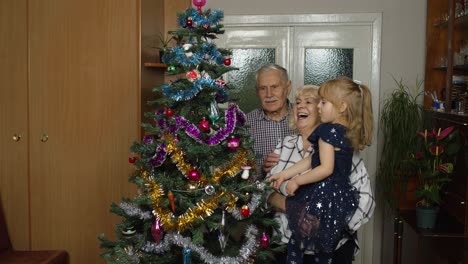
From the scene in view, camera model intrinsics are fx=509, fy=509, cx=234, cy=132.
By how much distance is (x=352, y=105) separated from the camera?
2.12 m

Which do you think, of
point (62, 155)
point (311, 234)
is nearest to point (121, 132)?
point (62, 155)

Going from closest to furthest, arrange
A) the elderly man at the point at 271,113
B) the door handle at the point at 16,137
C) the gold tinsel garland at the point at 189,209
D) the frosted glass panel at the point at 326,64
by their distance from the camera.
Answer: the gold tinsel garland at the point at 189,209 < the elderly man at the point at 271,113 < the door handle at the point at 16,137 < the frosted glass panel at the point at 326,64

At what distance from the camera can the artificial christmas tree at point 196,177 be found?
2178 mm

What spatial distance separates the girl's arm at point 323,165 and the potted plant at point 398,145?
1.55m

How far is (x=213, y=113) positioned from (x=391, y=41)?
7.29 ft

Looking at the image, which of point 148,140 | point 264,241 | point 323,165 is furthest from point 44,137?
point 323,165

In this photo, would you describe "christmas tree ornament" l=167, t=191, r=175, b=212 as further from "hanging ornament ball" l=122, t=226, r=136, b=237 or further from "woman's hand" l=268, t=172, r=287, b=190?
"woman's hand" l=268, t=172, r=287, b=190

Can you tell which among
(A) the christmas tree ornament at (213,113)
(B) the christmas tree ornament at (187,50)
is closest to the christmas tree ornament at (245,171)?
(A) the christmas tree ornament at (213,113)

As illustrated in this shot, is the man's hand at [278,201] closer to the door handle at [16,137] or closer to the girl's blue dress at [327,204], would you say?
the girl's blue dress at [327,204]

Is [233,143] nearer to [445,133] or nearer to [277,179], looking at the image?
[277,179]

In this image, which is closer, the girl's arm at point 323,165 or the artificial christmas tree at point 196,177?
the girl's arm at point 323,165

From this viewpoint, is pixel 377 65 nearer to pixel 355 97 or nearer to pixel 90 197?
pixel 355 97

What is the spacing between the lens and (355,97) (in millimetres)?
2123

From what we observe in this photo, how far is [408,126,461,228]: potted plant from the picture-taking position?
2.90 metres
